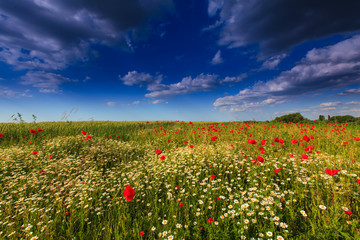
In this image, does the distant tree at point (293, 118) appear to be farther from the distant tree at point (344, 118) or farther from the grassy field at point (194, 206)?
the grassy field at point (194, 206)

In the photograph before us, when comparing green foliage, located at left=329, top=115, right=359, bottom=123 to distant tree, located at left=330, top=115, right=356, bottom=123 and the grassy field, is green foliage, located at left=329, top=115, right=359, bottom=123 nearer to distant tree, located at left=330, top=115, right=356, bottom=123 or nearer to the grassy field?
distant tree, located at left=330, top=115, right=356, bottom=123

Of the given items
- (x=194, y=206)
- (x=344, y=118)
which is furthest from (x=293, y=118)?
(x=194, y=206)

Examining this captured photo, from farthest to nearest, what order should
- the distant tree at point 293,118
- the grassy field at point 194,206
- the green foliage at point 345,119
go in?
the distant tree at point 293,118
the green foliage at point 345,119
the grassy field at point 194,206

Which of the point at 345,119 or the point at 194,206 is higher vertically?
the point at 345,119

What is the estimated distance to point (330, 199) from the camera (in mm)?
2971

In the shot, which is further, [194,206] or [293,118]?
[293,118]

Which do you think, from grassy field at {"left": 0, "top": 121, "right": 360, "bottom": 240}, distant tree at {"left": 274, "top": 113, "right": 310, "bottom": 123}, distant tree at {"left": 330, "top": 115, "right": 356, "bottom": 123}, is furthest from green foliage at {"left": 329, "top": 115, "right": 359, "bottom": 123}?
grassy field at {"left": 0, "top": 121, "right": 360, "bottom": 240}

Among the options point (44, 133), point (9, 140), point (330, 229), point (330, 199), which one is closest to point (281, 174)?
point (330, 199)

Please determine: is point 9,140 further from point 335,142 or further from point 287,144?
point 335,142

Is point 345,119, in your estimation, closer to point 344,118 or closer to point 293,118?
point 344,118

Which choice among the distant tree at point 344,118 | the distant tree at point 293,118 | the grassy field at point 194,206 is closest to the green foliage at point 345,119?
the distant tree at point 344,118

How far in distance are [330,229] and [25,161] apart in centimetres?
843

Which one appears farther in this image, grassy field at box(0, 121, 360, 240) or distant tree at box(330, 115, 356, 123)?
distant tree at box(330, 115, 356, 123)

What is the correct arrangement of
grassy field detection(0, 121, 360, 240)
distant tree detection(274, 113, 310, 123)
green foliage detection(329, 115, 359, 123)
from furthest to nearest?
1. distant tree detection(274, 113, 310, 123)
2. green foliage detection(329, 115, 359, 123)
3. grassy field detection(0, 121, 360, 240)
